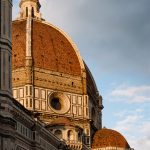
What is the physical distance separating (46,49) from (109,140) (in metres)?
14.3

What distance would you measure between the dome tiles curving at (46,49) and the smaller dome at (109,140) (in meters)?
8.38

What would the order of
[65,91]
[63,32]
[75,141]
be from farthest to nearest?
[63,32], [65,91], [75,141]

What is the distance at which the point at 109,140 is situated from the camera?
2852 inches

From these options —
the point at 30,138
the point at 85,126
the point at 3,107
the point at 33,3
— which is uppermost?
the point at 33,3

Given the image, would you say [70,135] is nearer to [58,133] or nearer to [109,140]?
[58,133]

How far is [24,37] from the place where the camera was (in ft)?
247

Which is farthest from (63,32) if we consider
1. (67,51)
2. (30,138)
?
(30,138)

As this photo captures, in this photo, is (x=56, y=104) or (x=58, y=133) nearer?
(x=58, y=133)

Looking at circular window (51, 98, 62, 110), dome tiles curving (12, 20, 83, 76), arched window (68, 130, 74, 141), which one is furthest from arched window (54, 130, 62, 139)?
dome tiles curving (12, 20, 83, 76)

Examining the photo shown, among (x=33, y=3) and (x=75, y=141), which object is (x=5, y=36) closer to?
(x=75, y=141)

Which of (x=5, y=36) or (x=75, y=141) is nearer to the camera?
(x=5, y=36)

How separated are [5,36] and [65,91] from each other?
4943cm

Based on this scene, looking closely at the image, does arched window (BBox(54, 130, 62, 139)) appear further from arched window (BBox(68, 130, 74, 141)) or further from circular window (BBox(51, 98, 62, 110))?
circular window (BBox(51, 98, 62, 110))

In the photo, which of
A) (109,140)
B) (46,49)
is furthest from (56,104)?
(109,140)
